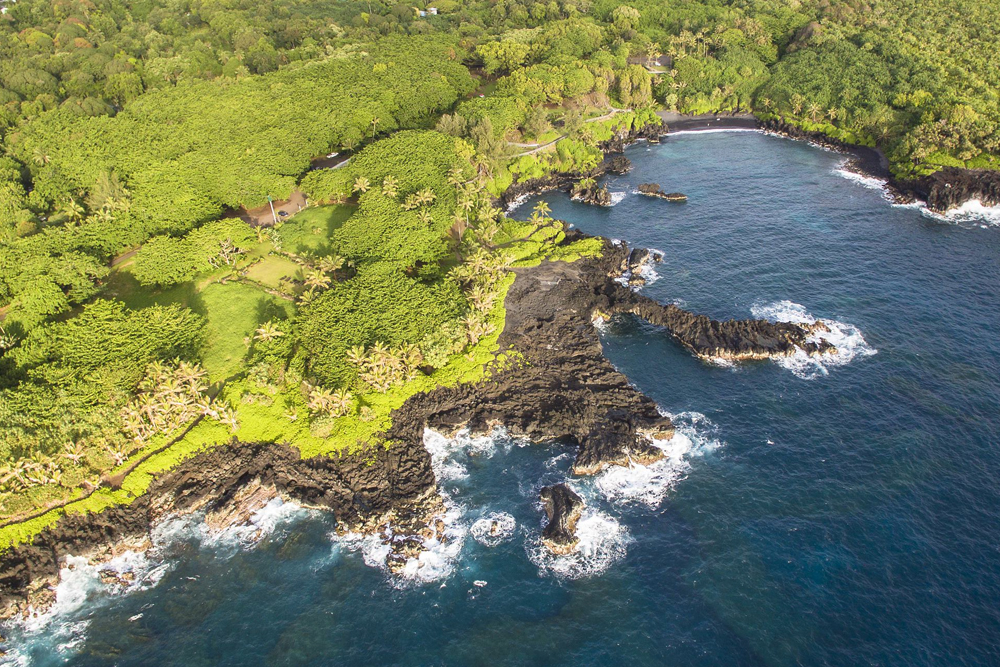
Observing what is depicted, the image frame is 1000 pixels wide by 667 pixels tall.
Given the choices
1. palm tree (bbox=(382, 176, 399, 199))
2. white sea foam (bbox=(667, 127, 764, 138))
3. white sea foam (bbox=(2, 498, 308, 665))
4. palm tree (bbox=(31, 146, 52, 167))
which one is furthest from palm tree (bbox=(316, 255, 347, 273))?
white sea foam (bbox=(667, 127, 764, 138))

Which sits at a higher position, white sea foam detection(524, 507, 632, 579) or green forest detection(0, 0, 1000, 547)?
green forest detection(0, 0, 1000, 547)

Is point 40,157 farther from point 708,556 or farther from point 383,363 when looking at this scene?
point 708,556

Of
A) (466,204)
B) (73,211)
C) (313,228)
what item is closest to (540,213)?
(466,204)

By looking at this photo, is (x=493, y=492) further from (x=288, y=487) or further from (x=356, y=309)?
(x=356, y=309)

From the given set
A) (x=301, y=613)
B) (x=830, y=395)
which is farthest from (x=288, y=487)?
(x=830, y=395)

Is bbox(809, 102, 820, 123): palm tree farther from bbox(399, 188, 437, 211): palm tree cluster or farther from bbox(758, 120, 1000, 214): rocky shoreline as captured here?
bbox(399, 188, 437, 211): palm tree cluster

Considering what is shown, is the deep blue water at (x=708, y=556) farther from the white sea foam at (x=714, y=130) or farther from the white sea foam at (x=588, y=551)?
the white sea foam at (x=714, y=130)

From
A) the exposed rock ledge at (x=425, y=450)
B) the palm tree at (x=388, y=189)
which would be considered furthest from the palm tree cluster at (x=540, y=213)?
the palm tree at (x=388, y=189)

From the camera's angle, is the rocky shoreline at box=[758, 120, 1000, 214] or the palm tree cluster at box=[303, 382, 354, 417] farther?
the rocky shoreline at box=[758, 120, 1000, 214]
